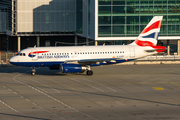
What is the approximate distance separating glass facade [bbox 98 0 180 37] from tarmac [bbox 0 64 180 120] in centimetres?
2693

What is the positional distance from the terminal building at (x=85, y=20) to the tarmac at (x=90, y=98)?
27086 millimetres

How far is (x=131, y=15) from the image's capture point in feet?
205

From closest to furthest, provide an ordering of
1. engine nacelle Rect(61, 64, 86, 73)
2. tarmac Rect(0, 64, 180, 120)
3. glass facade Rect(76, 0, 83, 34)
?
tarmac Rect(0, 64, 180, 120), engine nacelle Rect(61, 64, 86, 73), glass facade Rect(76, 0, 83, 34)

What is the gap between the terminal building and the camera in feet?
204

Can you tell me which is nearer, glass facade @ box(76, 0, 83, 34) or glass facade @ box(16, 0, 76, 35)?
glass facade @ box(76, 0, 83, 34)

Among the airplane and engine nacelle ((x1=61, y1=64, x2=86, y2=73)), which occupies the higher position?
the airplane

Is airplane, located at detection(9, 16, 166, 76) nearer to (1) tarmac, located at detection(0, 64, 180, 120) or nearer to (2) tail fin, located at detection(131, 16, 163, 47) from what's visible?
(2) tail fin, located at detection(131, 16, 163, 47)

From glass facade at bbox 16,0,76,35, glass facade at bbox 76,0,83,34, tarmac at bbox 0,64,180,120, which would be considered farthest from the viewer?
glass facade at bbox 16,0,76,35

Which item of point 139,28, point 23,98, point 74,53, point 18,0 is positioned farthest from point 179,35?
point 18,0

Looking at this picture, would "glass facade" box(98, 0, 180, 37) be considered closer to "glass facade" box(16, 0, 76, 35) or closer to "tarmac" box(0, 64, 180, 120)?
"tarmac" box(0, 64, 180, 120)

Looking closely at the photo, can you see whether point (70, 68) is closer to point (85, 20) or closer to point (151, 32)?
point (151, 32)

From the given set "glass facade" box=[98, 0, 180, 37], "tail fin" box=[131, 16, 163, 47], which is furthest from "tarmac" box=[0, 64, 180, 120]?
"glass facade" box=[98, 0, 180, 37]

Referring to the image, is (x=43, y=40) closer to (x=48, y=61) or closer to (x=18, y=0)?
(x=18, y=0)

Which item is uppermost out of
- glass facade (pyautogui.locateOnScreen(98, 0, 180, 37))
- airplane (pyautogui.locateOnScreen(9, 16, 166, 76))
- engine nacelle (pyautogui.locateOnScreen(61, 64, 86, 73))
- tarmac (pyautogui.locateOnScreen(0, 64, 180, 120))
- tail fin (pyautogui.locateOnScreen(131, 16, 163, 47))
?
glass facade (pyautogui.locateOnScreen(98, 0, 180, 37))
